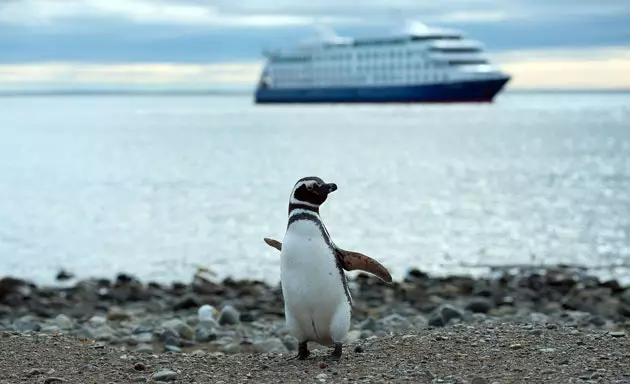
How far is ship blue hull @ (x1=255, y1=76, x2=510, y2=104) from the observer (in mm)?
93188

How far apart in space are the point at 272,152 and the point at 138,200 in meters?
22.2

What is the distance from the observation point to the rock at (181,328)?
30.3 ft

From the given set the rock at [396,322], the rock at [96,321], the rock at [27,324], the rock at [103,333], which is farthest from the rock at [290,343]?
the rock at [27,324]

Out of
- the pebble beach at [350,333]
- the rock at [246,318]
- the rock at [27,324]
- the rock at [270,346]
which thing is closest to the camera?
the pebble beach at [350,333]

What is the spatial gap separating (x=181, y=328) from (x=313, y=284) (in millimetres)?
3893

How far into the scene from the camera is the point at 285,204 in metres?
26.6

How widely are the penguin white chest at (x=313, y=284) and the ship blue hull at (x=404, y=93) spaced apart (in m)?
87.1

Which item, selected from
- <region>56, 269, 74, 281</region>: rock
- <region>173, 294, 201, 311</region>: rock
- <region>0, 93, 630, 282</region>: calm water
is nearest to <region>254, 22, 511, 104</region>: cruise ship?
<region>0, 93, 630, 282</region>: calm water

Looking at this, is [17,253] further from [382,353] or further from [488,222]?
[382,353]

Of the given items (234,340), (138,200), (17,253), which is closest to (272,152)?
(138,200)

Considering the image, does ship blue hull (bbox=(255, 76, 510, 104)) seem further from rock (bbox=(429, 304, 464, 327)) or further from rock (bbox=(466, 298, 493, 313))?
rock (bbox=(429, 304, 464, 327))

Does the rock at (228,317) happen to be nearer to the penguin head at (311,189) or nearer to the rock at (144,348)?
the rock at (144,348)

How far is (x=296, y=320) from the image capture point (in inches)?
234

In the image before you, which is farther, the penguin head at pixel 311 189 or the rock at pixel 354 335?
the rock at pixel 354 335
